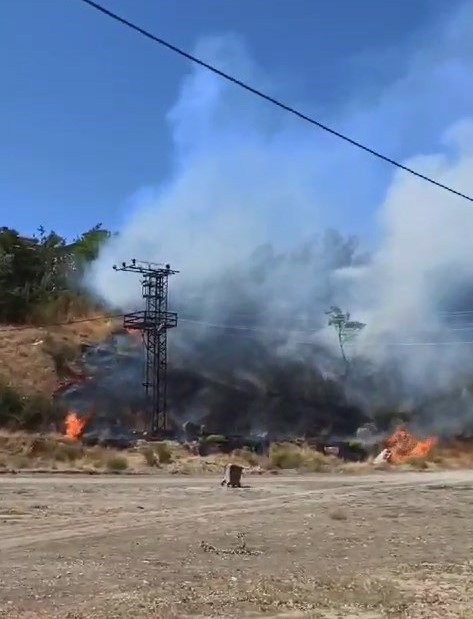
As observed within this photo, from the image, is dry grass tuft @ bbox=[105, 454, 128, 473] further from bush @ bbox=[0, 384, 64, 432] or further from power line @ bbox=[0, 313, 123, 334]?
power line @ bbox=[0, 313, 123, 334]

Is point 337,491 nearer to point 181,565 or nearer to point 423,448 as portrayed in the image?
point 181,565

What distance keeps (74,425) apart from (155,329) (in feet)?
28.4

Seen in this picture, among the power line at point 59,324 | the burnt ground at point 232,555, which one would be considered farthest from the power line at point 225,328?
the burnt ground at point 232,555

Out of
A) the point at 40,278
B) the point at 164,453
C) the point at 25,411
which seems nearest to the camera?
the point at 164,453

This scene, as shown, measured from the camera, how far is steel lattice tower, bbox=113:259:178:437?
6288 cm

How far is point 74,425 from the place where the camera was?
60.8m

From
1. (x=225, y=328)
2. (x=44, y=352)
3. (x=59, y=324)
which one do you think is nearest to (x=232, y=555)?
A: (x=44, y=352)

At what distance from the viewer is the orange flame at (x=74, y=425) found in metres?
59.4

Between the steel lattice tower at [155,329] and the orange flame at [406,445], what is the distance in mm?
15795

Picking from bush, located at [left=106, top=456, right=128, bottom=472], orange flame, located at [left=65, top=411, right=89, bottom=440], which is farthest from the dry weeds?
orange flame, located at [left=65, top=411, right=89, bottom=440]

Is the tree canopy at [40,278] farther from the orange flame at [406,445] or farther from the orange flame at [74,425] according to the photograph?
the orange flame at [406,445]

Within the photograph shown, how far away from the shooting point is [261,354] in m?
73.6

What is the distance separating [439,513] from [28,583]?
1479 cm

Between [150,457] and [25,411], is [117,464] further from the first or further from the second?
[25,411]
